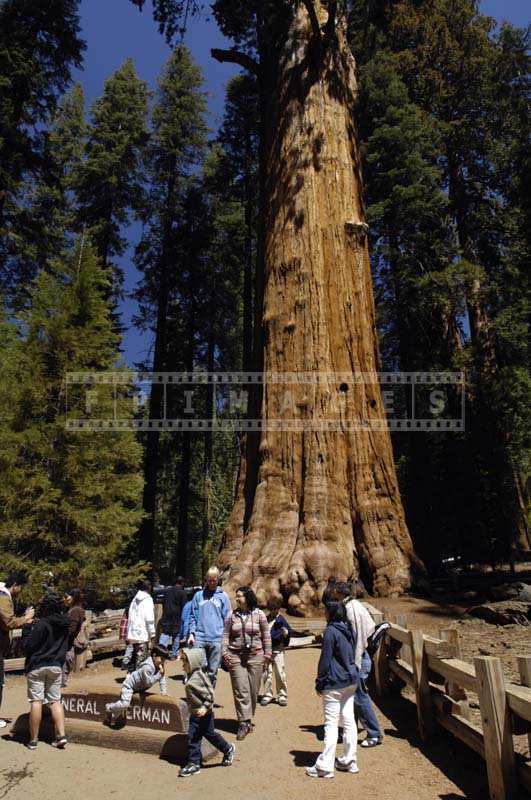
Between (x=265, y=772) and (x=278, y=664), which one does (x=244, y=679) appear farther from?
(x=278, y=664)

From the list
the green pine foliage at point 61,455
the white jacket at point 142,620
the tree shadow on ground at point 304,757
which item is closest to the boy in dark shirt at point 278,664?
the tree shadow on ground at point 304,757

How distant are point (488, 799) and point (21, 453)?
996cm

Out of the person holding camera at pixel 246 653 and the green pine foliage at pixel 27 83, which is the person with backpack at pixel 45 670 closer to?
the person holding camera at pixel 246 653

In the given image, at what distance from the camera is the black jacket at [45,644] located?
17.9ft

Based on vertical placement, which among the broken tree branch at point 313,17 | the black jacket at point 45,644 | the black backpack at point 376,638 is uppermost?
the broken tree branch at point 313,17

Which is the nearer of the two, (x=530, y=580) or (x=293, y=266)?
(x=293, y=266)

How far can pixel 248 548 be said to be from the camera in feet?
35.9

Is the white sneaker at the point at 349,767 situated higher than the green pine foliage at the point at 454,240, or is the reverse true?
the green pine foliage at the point at 454,240

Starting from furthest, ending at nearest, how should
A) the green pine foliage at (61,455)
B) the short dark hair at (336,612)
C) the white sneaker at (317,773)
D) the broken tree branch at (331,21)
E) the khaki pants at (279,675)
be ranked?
the broken tree branch at (331,21)
the green pine foliage at (61,455)
the khaki pants at (279,675)
the short dark hair at (336,612)
the white sneaker at (317,773)

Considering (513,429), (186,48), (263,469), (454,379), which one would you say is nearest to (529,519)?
(513,429)

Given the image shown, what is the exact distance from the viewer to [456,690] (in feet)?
17.3

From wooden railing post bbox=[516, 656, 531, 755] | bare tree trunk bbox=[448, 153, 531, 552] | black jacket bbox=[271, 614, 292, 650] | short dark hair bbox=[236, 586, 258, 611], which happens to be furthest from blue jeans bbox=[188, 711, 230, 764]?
bare tree trunk bbox=[448, 153, 531, 552]

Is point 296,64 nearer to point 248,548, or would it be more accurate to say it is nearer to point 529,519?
point 248,548

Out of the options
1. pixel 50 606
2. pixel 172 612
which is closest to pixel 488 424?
pixel 172 612
